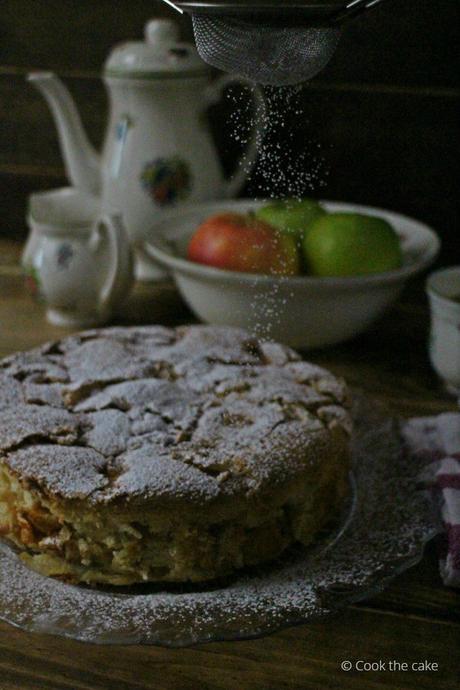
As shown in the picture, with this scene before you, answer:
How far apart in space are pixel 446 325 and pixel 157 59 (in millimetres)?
679

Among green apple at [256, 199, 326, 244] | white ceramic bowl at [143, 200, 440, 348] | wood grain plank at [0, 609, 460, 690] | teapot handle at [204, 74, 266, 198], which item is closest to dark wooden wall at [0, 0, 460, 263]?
teapot handle at [204, 74, 266, 198]

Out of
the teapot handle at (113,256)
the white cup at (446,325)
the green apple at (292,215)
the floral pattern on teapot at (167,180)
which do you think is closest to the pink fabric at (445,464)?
the white cup at (446,325)

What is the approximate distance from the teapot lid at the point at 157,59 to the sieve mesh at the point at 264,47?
70 centimetres

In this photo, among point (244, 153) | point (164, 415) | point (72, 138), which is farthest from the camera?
point (244, 153)

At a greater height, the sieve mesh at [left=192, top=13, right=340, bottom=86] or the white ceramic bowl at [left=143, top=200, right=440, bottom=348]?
the sieve mesh at [left=192, top=13, right=340, bottom=86]

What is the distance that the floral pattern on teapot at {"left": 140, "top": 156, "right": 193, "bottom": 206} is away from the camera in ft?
5.14

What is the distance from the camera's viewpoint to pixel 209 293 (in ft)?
4.36

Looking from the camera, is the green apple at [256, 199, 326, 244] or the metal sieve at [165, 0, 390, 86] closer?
the metal sieve at [165, 0, 390, 86]

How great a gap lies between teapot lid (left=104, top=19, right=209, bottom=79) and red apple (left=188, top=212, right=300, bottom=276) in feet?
0.89

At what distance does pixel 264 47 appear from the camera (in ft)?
2.55

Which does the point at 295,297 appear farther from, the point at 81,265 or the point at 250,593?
the point at 250,593

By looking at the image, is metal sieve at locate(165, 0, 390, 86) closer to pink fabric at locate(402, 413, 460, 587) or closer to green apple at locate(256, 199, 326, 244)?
pink fabric at locate(402, 413, 460, 587)

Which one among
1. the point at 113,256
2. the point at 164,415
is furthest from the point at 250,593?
the point at 113,256

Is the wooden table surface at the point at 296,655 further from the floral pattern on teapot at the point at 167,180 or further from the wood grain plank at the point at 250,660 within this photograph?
the floral pattern on teapot at the point at 167,180
